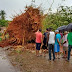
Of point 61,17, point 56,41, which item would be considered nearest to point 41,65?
point 56,41

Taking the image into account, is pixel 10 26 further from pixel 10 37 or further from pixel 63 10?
pixel 63 10

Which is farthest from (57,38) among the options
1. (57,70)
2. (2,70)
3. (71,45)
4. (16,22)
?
(16,22)

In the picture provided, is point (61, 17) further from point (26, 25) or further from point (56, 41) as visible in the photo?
point (56, 41)

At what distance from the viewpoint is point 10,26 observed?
1386cm

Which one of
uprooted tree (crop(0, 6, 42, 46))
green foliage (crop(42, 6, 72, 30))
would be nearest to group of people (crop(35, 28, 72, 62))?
uprooted tree (crop(0, 6, 42, 46))

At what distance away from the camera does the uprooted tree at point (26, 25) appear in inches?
502

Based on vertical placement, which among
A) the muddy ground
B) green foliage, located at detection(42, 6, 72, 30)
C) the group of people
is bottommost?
the muddy ground

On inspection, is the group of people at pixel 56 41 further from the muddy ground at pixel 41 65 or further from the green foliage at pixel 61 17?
the green foliage at pixel 61 17

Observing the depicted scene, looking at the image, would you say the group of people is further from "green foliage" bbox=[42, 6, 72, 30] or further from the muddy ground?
"green foliage" bbox=[42, 6, 72, 30]

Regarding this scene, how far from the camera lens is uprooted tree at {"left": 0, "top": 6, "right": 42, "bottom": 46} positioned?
12.8 meters

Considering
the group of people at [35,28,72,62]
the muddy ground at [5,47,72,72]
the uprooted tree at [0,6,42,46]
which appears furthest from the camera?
the uprooted tree at [0,6,42,46]

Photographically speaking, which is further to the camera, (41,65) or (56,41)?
(56,41)

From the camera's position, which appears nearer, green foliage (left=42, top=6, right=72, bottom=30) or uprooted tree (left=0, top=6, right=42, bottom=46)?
uprooted tree (left=0, top=6, right=42, bottom=46)

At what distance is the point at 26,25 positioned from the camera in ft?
43.0
